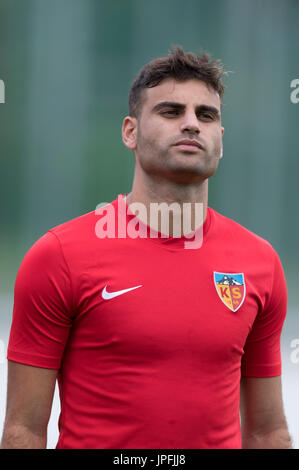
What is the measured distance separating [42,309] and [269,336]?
91 centimetres

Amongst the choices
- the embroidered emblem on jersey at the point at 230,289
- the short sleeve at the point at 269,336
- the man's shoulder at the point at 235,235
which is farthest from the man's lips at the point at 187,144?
the short sleeve at the point at 269,336

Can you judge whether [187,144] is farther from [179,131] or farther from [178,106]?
[178,106]

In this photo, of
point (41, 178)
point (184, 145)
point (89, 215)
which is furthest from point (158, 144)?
point (41, 178)

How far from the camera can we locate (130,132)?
2.08 m

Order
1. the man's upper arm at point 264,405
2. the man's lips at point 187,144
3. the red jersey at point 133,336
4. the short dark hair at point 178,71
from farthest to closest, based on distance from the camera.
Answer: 1. the man's upper arm at point 264,405
2. the short dark hair at point 178,71
3. the man's lips at point 187,144
4. the red jersey at point 133,336

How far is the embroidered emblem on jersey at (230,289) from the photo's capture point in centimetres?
186

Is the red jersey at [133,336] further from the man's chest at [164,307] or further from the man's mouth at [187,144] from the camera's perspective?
the man's mouth at [187,144]

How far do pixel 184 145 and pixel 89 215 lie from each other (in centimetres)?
45

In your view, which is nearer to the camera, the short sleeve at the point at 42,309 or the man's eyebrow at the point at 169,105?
the short sleeve at the point at 42,309

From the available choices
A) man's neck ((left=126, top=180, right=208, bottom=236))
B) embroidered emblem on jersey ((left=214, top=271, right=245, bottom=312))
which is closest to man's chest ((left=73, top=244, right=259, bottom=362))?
embroidered emblem on jersey ((left=214, top=271, right=245, bottom=312))

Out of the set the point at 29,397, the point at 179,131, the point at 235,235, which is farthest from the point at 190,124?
the point at 29,397

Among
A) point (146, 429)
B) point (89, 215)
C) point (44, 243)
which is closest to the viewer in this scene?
point (146, 429)
